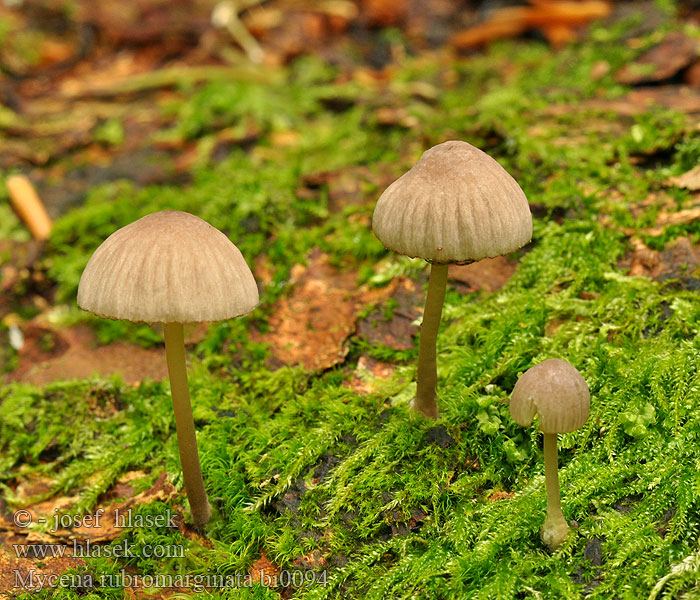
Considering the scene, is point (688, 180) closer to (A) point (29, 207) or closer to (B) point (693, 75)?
(B) point (693, 75)

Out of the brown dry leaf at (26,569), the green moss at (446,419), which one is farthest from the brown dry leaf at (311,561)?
the brown dry leaf at (26,569)

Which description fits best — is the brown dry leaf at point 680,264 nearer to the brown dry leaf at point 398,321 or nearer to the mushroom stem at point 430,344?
the brown dry leaf at point 398,321

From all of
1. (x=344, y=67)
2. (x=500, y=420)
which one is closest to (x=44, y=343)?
(x=500, y=420)

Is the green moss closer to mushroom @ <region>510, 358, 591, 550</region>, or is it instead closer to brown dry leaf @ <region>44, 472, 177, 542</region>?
brown dry leaf @ <region>44, 472, 177, 542</region>

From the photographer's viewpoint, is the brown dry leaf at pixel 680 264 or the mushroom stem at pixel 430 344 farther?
the brown dry leaf at pixel 680 264

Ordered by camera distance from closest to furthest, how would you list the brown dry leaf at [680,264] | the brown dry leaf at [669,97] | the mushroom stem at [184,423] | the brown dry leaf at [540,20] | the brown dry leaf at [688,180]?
the mushroom stem at [184,423]
the brown dry leaf at [680,264]
the brown dry leaf at [688,180]
the brown dry leaf at [669,97]
the brown dry leaf at [540,20]

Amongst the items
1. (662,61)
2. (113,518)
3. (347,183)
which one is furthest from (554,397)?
(662,61)
